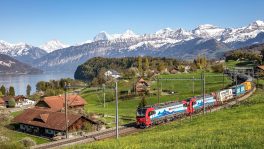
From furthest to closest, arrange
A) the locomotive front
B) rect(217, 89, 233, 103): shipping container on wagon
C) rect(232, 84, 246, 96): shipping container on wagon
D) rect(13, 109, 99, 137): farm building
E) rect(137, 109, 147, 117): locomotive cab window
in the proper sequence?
rect(232, 84, 246, 96): shipping container on wagon < rect(217, 89, 233, 103): shipping container on wagon < rect(13, 109, 99, 137): farm building < rect(137, 109, 147, 117): locomotive cab window < the locomotive front

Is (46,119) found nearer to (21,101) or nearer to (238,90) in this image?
(238,90)

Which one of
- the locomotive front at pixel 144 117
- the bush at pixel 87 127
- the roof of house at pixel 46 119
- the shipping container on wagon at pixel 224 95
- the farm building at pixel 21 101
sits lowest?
the farm building at pixel 21 101

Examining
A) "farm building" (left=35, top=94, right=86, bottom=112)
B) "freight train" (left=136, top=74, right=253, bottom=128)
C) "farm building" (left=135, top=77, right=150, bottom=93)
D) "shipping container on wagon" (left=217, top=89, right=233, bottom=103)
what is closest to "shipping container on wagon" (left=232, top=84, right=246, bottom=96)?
"shipping container on wagon" (left=217, top=89, right=233, bottom=103)

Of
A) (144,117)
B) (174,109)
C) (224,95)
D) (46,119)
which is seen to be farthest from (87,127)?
(224,95)

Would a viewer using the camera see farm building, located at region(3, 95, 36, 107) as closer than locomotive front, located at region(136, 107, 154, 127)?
No

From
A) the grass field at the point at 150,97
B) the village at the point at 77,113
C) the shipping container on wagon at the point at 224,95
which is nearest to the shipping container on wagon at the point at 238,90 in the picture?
the shipping container on wagon at the point at 224,95

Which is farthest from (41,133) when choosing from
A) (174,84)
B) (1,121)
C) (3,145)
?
(174,84)

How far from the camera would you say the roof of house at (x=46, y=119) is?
66512 mm

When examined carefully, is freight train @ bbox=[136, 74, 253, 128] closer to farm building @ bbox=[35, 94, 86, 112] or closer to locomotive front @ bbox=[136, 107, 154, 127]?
locomotive front @ bbox=[136, 107, 154, 127]

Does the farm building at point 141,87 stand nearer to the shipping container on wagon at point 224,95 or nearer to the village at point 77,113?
the village at point 77,113

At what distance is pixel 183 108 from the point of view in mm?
66812

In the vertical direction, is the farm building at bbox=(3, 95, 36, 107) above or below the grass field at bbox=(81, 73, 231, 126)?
below

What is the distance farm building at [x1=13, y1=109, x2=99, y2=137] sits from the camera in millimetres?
66500

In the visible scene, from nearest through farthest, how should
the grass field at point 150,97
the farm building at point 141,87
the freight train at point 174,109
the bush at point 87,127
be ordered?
the freight train at point 174,109 < the bush at point 87,127 < the grass field at point 150,97 < the farm building at point 141,87
